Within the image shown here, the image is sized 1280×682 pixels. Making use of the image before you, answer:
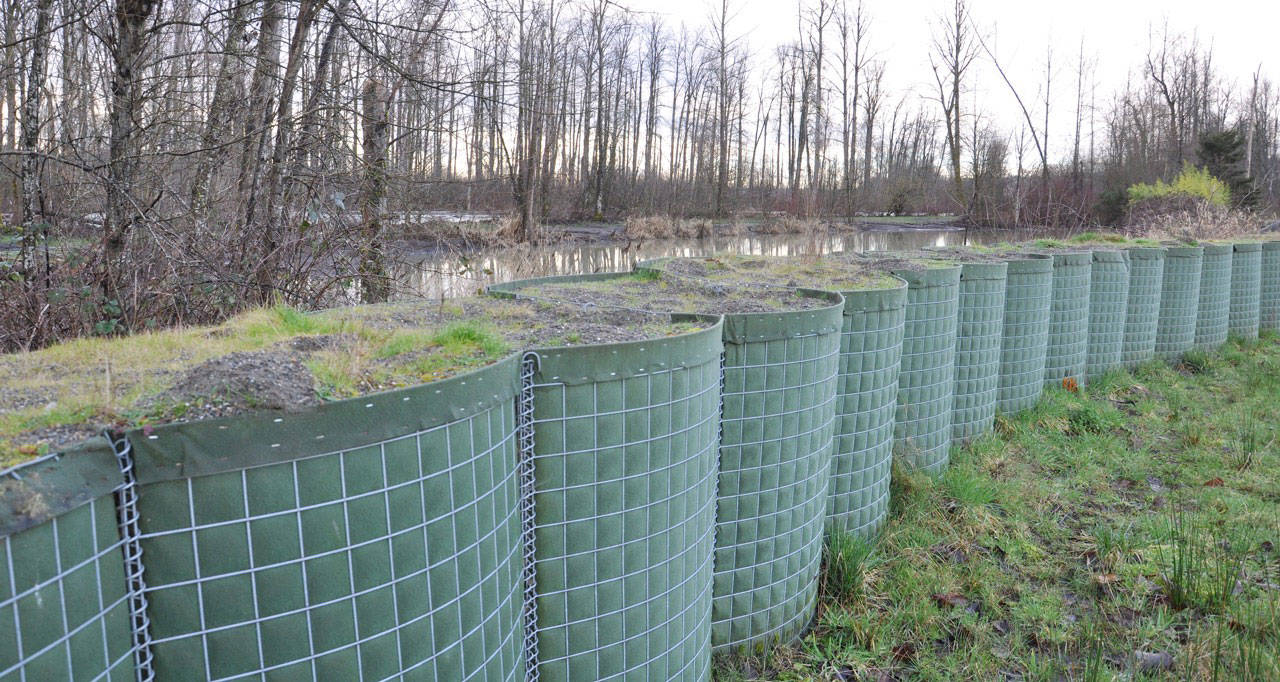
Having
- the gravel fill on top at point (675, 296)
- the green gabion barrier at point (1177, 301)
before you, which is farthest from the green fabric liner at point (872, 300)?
the green gabion barrier at point (1177, 301)

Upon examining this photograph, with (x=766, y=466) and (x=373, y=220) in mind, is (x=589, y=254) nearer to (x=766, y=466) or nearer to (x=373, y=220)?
(x=373, y=220)

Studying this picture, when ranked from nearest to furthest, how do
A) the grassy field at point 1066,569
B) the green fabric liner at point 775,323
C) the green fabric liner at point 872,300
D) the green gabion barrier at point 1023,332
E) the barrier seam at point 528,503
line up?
the barrier seam at point 528,503
the green fabric liner at point 775,323
the grassy field at point 1066,569
the green fabric liner at point 872,300
the green gabion barrier at point 1023,332

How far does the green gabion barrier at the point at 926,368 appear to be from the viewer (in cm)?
527

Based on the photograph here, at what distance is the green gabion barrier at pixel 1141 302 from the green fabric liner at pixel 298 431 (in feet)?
28.8

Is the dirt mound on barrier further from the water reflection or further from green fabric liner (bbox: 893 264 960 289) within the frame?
green fabric liner (bbox: 893 264 960 289)

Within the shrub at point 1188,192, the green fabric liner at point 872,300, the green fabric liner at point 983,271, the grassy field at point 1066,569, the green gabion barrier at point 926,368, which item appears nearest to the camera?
the grassy field at point 1066,569

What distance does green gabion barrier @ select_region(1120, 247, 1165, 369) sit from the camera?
8.88 m

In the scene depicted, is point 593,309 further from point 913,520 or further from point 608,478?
point 913,520

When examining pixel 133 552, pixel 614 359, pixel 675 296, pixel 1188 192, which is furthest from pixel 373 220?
pixel 1188 192

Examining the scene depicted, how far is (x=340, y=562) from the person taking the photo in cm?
185

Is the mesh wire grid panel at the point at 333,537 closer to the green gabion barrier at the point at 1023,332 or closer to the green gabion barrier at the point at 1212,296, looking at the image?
the green gabion barrier at the point at 1023,332

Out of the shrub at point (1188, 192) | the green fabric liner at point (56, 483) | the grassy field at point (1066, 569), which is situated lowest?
the grassy field at point (1066, 569)

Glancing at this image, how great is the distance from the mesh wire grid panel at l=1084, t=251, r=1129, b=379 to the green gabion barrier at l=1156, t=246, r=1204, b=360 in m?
1.21

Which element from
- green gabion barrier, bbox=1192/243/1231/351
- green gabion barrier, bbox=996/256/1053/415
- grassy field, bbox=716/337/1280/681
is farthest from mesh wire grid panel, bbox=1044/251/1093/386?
green gabion barrier, bbox=1192/243/1231/351
